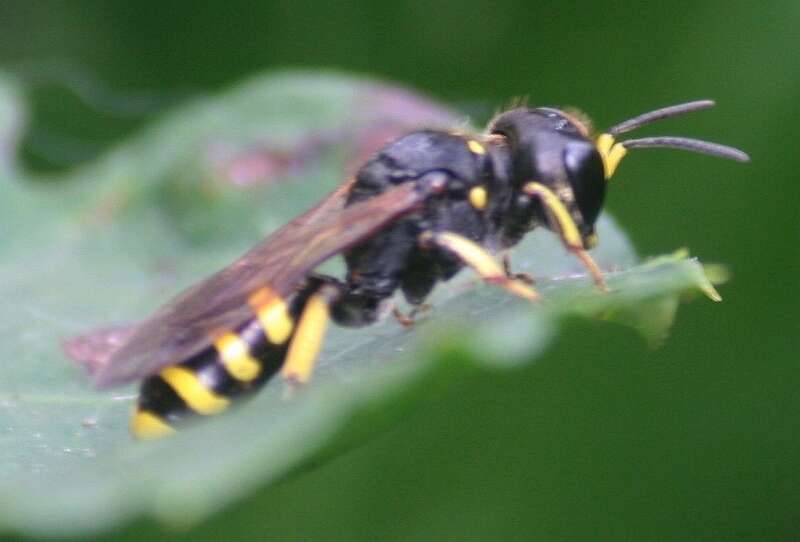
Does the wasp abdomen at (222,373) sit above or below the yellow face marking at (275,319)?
below

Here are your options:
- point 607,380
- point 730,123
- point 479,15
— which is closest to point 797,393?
point 607,380

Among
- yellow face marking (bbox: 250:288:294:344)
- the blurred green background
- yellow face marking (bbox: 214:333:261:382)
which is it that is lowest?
the blurred green background

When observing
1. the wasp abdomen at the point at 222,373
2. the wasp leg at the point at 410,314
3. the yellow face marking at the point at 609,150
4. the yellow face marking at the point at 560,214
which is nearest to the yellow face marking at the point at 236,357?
the wasp abdomen at the point at 222,373

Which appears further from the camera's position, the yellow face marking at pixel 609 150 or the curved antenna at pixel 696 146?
the yellow face marking at pixel 609 150

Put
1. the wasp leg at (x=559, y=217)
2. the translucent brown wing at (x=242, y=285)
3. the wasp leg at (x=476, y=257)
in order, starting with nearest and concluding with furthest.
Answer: the translucent brown wing at (x=242, y=285) → the wasp leg at (x=476, y=257) → the wasp leg at (x=559, y=217)

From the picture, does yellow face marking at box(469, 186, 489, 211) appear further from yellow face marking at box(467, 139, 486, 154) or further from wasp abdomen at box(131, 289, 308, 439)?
wasp abdomen at box(131, 289, 308, 439)

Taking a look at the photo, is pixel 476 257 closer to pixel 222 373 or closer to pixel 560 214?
pixel 560 214

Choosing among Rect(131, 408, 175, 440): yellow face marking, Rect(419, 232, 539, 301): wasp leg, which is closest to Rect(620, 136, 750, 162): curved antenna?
Rect(419, 232, 539, 301): wasp leg

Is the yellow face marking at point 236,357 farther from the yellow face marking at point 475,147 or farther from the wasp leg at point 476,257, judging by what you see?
the yellow face marking at point 475,147
